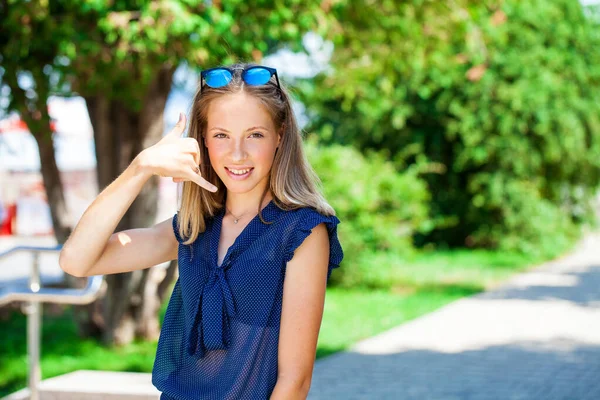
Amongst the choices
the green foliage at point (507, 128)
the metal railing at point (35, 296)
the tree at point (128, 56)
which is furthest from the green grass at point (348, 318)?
the green foliage at point (507, 128)

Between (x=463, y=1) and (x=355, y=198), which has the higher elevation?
(x=463, y=1)

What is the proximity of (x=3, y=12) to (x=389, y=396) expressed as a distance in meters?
4.30

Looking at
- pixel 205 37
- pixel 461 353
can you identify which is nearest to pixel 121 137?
pixel 205 37

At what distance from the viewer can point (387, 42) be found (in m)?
9.18

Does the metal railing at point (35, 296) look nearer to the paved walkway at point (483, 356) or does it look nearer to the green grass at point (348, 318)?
the green grass at point (348, 318)

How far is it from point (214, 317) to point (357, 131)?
1747 cm

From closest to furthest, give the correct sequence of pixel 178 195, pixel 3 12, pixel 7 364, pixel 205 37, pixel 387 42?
1. pixel 178 195
2. pixel 205 37
3. pixel 3 12
4. pixel 7 364
5. pixel 387 42

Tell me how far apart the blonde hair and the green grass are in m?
4.67

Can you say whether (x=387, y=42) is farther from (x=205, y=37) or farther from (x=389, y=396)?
(x=389, y=396)

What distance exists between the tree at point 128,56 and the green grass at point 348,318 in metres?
0.53

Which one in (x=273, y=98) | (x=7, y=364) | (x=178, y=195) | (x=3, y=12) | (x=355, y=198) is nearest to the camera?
(x=273, y=98)

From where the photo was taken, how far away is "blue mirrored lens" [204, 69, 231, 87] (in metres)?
2.20

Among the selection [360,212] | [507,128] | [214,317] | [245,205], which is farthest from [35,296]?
[507,128]

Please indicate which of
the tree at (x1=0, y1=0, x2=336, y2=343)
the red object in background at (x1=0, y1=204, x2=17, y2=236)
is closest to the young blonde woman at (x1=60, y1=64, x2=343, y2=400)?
the tree at (x1=0, y1=0, x2=336, y2=343)
